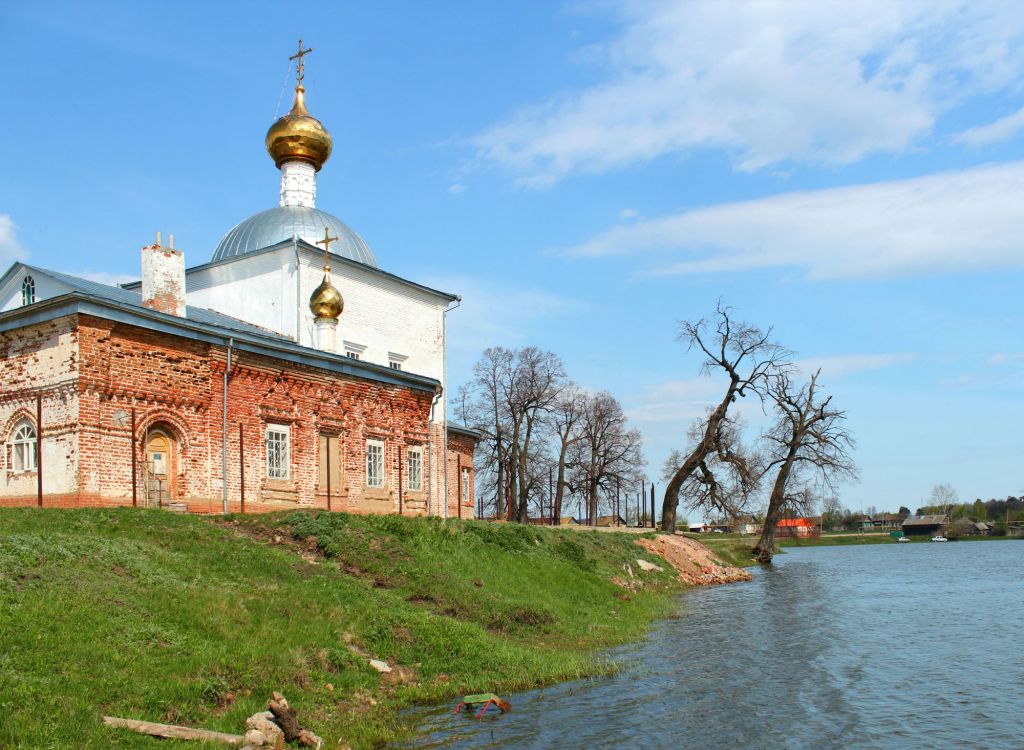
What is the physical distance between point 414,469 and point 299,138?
12071mm

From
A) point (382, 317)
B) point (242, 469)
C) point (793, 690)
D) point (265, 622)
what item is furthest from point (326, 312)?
point (793, 690)

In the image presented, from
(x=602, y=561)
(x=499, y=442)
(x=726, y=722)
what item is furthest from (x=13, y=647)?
(x=499, y=442)

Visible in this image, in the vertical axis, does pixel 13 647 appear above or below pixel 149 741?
above

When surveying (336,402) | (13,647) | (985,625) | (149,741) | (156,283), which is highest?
(156,283)

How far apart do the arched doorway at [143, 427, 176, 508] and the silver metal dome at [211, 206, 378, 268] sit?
11613 mm

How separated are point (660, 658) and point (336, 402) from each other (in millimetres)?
12264

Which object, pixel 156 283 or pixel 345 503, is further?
pixel 345 503

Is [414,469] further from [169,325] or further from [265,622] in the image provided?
[265,622]

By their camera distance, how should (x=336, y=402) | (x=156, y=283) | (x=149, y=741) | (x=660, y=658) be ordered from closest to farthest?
(x=149, y=741) → (x=660, y=658) → (x=156, y=283) → (x=336, y=402)

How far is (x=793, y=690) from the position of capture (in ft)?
43.0

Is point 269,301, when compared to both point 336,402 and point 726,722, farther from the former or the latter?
point 726,722

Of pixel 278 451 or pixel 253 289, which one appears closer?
pixel 278 451

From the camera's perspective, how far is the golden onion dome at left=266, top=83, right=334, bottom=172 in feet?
103

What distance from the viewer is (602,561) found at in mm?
26125
